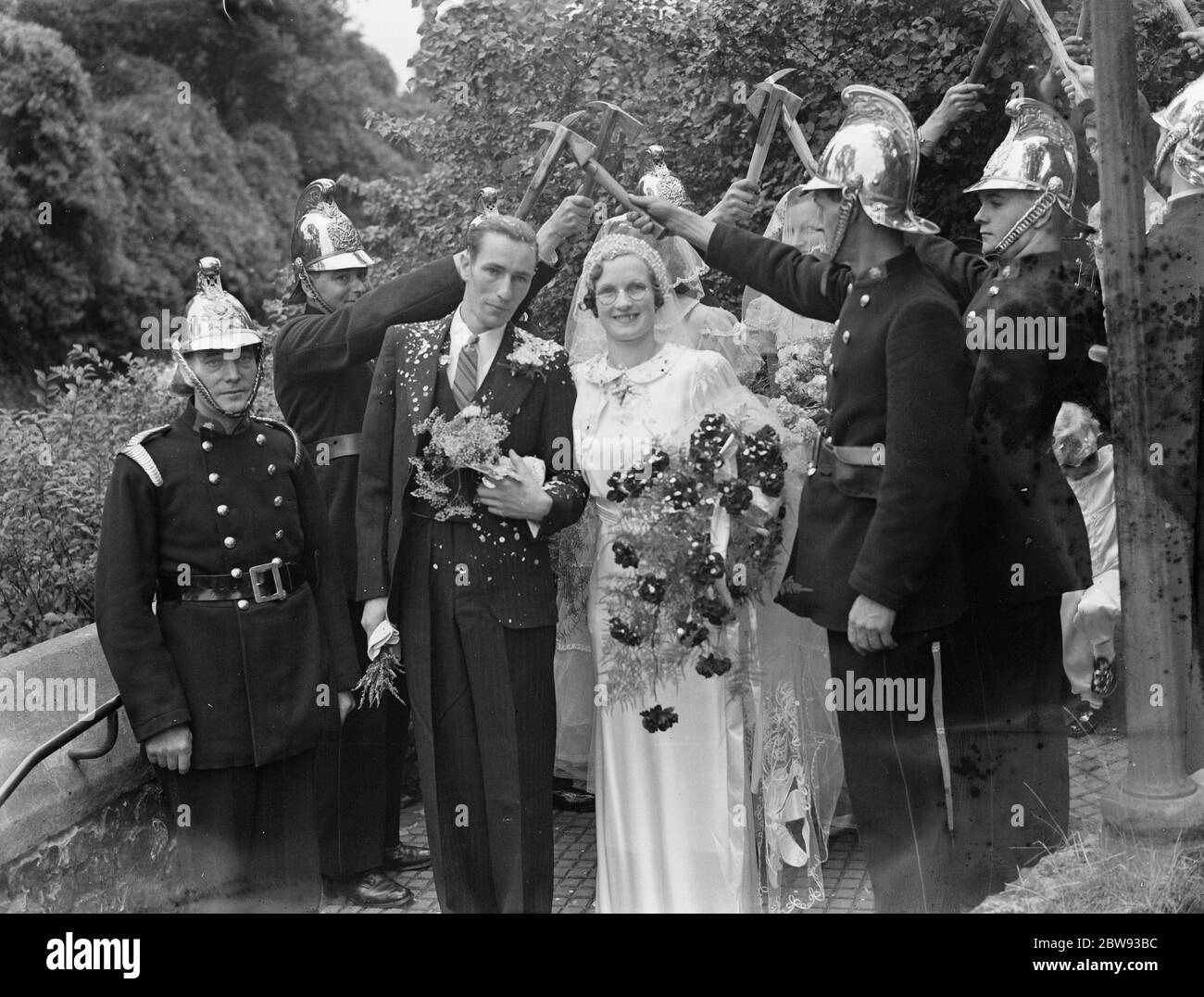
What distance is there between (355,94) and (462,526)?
10.3 m

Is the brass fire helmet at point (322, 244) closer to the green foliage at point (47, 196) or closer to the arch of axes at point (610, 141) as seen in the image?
the arch of axes at point (610, 141)

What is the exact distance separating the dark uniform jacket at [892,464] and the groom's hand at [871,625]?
1.5 inches

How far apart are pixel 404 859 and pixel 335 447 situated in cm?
162

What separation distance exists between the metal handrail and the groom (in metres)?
0.84

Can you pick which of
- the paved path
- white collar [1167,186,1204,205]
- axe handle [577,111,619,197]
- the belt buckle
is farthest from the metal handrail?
white collar [1167,186,1204,205]

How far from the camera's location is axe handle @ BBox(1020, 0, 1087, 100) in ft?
14.8

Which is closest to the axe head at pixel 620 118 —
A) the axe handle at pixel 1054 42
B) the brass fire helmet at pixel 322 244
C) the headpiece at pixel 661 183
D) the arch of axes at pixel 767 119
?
the arch of axes at pixel 767 119

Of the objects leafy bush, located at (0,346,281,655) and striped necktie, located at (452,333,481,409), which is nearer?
striped necktie, located at (452,333,481,409)

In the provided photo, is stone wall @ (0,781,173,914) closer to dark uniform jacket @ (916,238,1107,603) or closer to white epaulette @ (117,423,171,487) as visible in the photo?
white epaulette @ (117,423,171,487)

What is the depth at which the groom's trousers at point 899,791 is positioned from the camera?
415 cm

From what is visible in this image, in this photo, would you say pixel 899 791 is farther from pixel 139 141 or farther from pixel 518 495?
pixel 139 141

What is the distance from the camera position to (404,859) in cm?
531

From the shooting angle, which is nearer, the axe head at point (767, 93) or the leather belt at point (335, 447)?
the axe head at point (767, 93)
